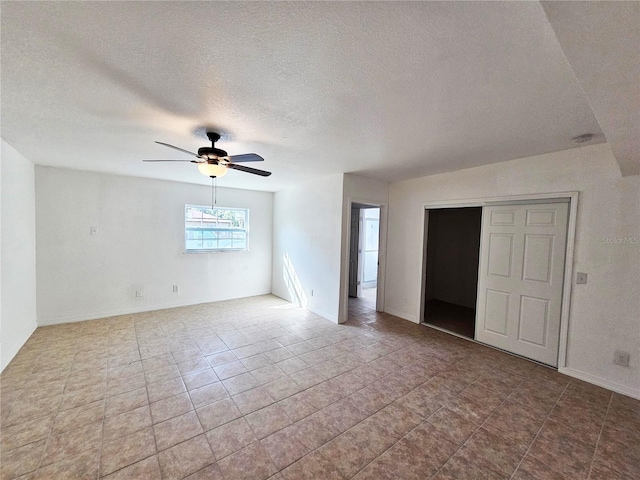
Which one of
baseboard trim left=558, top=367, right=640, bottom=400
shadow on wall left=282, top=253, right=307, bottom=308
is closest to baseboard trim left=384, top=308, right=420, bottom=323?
shadow on wall left=282, top=253, right=307, bottom=308

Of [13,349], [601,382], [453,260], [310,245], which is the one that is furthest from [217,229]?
[601,382]

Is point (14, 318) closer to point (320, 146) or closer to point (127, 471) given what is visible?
point (127, 471)

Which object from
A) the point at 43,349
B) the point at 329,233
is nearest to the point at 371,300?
the point at 329,233

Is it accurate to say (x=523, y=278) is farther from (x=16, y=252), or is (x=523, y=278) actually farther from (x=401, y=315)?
(x=16, y=252)

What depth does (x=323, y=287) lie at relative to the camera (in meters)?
4.48

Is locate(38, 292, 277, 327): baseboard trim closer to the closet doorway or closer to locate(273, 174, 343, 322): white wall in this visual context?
locate(273, 174, 343, 322): white wall

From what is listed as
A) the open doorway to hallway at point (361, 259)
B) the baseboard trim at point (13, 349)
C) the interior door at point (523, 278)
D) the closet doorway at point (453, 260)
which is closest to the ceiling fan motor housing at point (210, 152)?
the baseboard trim at point (13, 349)

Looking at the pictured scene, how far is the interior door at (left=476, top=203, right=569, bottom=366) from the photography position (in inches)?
113

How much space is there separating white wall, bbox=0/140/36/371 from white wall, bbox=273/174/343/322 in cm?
379

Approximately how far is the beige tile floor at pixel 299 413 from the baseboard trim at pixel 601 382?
94 mm

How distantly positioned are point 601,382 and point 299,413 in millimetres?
3023

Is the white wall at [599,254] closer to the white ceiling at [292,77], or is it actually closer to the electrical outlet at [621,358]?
the electrical outlet at [621,358]

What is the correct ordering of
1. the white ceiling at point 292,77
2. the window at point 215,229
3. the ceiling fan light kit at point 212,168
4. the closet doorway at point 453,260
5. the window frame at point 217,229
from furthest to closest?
1. the closet doorway at point 453,260
2. the window at point 215,229
3. the window frame at point 217,229
4. the ceiling fan light kit at point 212,168
5. the white ceiling at point 292,77

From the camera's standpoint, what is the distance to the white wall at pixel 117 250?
12.6ft
